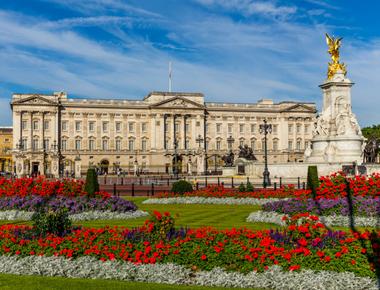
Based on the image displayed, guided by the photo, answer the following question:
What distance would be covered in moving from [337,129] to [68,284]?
38.4 metres

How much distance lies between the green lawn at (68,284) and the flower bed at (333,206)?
29.4 ft

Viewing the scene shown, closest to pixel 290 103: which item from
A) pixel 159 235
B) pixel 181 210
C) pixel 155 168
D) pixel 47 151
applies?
pixel 155 168

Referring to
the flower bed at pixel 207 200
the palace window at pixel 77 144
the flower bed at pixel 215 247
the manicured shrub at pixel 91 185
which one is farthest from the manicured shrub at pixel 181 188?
the palace window at pixel 77 144

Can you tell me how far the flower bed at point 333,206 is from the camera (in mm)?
17792

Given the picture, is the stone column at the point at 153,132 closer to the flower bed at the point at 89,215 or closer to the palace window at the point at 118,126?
the palace window at the point at 118,126

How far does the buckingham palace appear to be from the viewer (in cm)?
10212

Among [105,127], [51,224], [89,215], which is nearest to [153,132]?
[105,127]

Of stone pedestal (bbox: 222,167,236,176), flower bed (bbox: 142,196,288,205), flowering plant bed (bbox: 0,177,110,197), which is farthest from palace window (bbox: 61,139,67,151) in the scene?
flowering plant bed (bbox: 0,177,110,197)

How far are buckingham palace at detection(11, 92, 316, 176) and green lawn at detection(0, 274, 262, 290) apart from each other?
86.1 metres

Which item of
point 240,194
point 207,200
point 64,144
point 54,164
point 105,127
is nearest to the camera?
point 207,200

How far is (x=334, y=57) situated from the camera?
47.2 meters

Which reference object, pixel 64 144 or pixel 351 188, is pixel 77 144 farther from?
pixel 351 188

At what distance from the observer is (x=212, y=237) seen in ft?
38.0

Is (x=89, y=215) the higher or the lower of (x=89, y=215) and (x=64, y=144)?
the lower
